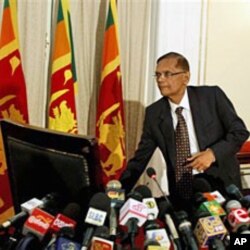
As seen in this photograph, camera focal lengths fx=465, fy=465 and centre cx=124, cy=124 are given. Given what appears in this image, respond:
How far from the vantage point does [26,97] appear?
3254mm

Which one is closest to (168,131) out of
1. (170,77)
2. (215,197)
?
(170,77)

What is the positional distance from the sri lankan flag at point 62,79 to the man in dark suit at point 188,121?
750 mm

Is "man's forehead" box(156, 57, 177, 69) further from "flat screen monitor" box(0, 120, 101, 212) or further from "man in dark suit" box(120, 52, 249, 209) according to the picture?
"flat screen monitor" box(0, 120, 101, 212)

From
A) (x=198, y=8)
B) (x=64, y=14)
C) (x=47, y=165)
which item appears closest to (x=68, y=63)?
(x=64, y=14)

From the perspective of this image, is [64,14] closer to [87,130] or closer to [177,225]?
[87,130]

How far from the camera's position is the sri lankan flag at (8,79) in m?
3.15

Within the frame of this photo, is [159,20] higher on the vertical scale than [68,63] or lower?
higher

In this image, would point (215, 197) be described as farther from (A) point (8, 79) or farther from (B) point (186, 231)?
(A) point (8, 79)

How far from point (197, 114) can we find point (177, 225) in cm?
135

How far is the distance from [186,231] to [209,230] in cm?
7

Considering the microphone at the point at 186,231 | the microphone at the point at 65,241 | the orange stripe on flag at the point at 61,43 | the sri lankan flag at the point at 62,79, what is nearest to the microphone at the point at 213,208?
the microphone at the point at 186,231

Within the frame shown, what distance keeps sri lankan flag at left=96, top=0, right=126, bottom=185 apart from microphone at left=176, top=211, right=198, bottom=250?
204 cm

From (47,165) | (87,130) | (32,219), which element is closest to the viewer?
(32,219)

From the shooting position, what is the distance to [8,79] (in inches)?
124
